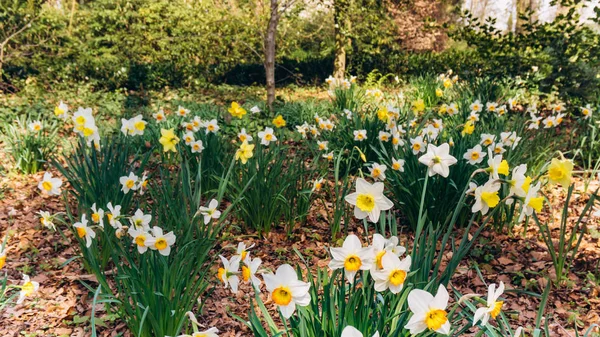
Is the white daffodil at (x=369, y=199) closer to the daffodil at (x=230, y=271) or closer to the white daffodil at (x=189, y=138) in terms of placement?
the daffodil at (x=230, y=271)

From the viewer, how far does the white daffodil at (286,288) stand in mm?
1150

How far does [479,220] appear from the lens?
9.66ft

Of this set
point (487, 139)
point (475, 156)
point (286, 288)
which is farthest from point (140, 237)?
point (487, 139)

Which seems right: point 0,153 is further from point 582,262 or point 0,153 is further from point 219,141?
point 582,262

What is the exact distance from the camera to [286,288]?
3.82ft

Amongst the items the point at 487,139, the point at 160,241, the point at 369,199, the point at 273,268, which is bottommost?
the point at 273,268

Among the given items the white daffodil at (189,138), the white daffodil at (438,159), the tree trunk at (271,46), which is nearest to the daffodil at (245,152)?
the white daffodil at (189,138)

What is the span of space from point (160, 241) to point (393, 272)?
89 cm

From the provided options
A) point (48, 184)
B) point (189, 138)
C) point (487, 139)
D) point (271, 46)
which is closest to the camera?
point (48, 184)

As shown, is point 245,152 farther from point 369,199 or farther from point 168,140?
point 369,199

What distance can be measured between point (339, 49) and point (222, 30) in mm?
2623

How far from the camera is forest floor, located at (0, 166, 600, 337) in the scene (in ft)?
6.88

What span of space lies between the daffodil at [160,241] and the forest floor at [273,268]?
0.75ft

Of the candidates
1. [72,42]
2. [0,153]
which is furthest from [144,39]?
[0,153]
